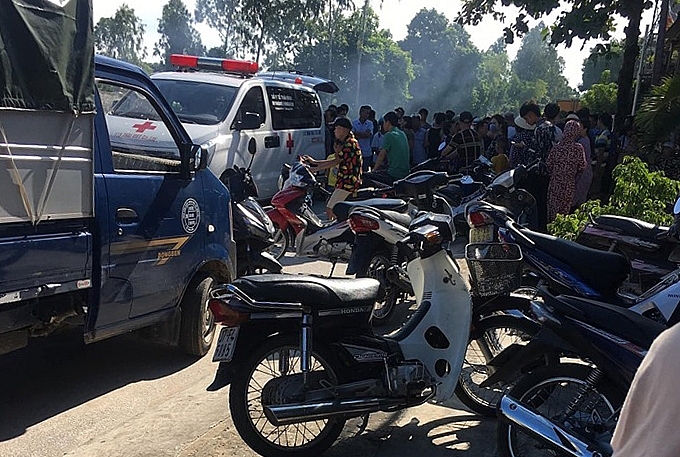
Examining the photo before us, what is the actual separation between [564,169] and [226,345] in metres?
5.33

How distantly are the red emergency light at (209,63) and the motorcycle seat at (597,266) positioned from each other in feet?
27.8

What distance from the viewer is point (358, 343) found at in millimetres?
3596

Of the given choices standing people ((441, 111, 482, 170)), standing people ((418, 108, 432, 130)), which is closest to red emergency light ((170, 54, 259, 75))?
standing people ((441, 111, 482, 170))

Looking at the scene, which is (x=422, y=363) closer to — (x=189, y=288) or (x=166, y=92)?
(x=189, y=288)

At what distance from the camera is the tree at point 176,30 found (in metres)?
62.9

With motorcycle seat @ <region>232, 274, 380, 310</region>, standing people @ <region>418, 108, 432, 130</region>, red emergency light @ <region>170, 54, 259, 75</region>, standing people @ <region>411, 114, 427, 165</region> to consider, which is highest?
red emergency light @ <region>170, 54, 259, 75</region>

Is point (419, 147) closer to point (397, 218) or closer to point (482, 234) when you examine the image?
point (397, 218)

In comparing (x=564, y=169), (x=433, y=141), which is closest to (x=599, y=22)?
(x=433, y=141)

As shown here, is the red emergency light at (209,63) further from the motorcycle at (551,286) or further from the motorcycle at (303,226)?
the motorcycle at (551,286)

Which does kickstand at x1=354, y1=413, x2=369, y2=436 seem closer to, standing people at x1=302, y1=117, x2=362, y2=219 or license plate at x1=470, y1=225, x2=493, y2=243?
license plate at x1=470, y1=225, x2=493, y2=243

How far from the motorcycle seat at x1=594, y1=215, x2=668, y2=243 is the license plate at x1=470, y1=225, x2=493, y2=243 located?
1.39m

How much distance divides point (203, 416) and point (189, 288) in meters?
1.14

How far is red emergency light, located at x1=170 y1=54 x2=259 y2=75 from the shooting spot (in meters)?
11.2

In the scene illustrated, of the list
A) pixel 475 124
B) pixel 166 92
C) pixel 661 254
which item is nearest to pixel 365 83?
pixel 475 124
